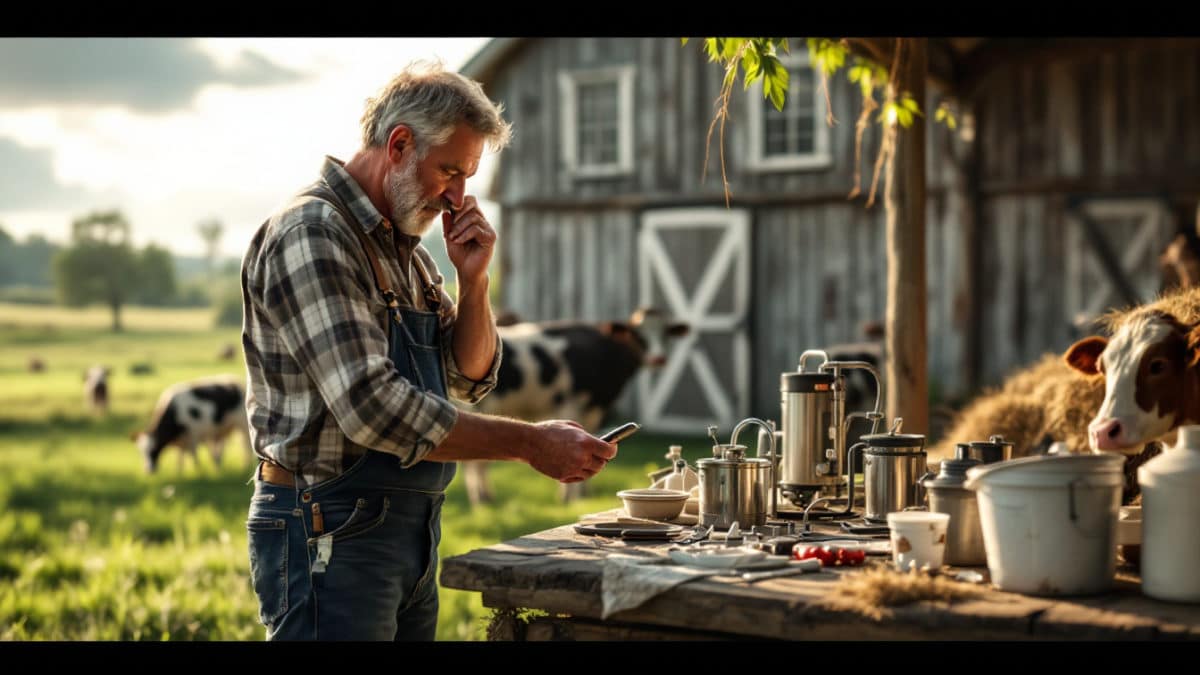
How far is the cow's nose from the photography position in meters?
2.93

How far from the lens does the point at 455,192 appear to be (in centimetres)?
312

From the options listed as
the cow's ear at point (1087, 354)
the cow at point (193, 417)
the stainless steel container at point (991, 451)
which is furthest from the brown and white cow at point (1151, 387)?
the cow at point (193, 417)

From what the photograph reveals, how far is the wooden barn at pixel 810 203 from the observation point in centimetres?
1209

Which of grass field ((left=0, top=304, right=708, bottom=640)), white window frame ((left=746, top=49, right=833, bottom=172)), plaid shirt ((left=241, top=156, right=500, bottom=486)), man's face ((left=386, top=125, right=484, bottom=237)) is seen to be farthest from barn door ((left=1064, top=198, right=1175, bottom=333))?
plaid shirt ((left=241, top=156, right=500, bottom=486))

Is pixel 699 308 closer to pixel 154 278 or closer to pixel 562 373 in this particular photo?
pixel 562 373

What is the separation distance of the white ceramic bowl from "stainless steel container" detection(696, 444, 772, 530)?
0.15 metres

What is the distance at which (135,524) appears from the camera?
30.1ft

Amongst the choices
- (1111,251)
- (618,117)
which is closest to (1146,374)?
(1111,251)

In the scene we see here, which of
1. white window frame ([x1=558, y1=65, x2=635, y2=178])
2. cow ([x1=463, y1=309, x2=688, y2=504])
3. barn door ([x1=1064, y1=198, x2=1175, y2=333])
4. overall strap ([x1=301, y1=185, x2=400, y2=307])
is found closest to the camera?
overall strap ([x1=301, y1=185, x2=400, y2=307])

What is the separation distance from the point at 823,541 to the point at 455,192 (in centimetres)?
122

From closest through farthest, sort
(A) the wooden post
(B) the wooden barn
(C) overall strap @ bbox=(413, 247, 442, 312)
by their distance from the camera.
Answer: (C) overall strap @ bbox=(413, 247, 442, 312) → (A) the wooden post → (B) the wooden barn

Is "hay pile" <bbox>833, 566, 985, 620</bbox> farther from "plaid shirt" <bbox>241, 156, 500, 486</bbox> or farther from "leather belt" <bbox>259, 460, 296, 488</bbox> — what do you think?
"leather belt" <bbox>259, 460, 296, 488</bbox>
